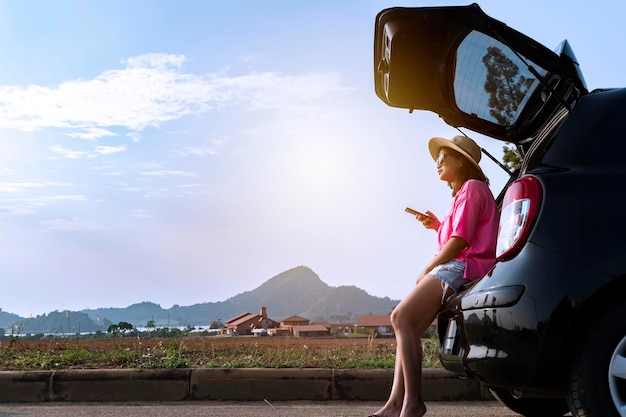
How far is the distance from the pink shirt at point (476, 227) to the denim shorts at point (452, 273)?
4cm

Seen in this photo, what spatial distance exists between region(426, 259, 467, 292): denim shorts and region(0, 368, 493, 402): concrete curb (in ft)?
8.47

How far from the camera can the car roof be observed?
3.92 metres

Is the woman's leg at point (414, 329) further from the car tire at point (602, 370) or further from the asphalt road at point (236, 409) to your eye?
the asphalt road at point (236, 409)

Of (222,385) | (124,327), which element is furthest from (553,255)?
(124,327)

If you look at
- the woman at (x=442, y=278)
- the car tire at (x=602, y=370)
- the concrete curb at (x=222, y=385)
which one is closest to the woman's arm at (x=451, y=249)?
the woman at (x=442, y=278)

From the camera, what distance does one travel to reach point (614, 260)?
318 cm

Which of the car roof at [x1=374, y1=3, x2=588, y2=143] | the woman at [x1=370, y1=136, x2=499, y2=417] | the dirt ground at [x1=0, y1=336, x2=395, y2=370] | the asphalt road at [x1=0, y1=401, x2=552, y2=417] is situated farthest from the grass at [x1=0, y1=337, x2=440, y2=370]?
the car roof at [x1=374, y1=3, x2=588, y2=143]

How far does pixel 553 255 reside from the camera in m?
3.25

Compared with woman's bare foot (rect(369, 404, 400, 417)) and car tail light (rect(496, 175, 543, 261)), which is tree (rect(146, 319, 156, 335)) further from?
car tail light (rect(496, 175, 543, 261))

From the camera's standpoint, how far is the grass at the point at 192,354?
23.6 feet

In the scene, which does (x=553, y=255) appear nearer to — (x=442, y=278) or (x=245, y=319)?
(x=442, y=278)

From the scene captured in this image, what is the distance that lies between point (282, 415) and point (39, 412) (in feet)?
6.57

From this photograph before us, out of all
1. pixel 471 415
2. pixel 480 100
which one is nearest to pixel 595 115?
pixel 480 100

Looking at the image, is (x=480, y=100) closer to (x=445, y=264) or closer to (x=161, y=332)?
(x=445, y=264)
